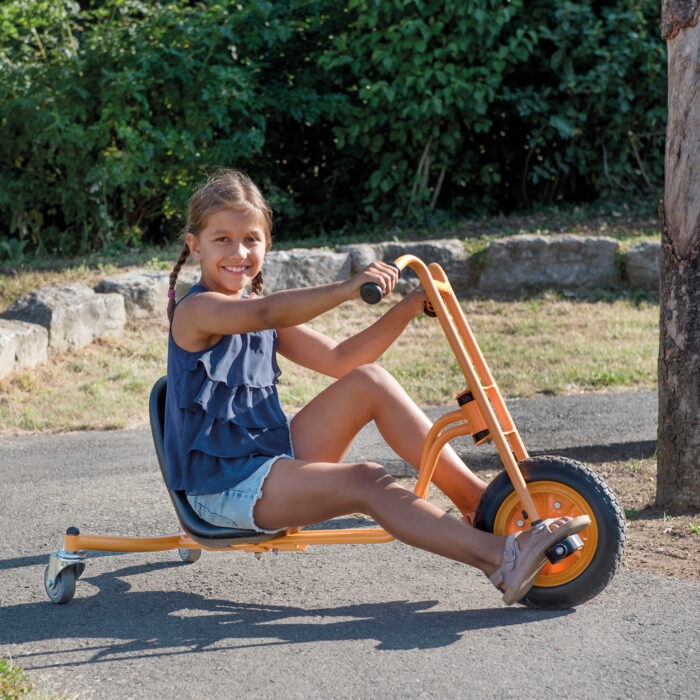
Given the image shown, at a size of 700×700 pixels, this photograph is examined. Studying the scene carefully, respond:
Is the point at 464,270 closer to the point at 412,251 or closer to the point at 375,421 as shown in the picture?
the point at 412,251

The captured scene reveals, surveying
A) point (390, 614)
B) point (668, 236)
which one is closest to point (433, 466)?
point (390, 614)

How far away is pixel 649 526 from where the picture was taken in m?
3.67

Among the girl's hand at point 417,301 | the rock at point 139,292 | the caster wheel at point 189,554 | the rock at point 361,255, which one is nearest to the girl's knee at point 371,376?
the girl's hand at point 417,301

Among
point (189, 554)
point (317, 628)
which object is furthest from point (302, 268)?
point (317, 628)

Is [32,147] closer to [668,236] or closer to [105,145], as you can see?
[105,145]

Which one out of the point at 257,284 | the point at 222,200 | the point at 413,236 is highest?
the point at 222,200

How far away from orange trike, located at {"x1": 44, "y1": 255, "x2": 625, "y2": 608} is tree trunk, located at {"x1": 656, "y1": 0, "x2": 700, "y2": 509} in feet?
3.28

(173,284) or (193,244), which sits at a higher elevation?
(193,244)

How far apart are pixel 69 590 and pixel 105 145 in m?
5.72

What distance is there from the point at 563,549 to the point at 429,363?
154 inches

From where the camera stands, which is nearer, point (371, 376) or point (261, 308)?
point (261, 308)

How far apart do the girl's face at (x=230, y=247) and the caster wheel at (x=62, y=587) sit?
95 cm

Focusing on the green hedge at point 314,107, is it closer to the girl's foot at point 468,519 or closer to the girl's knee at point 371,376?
the girl's knee at point 371,376

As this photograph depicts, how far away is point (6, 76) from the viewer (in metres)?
8.34
